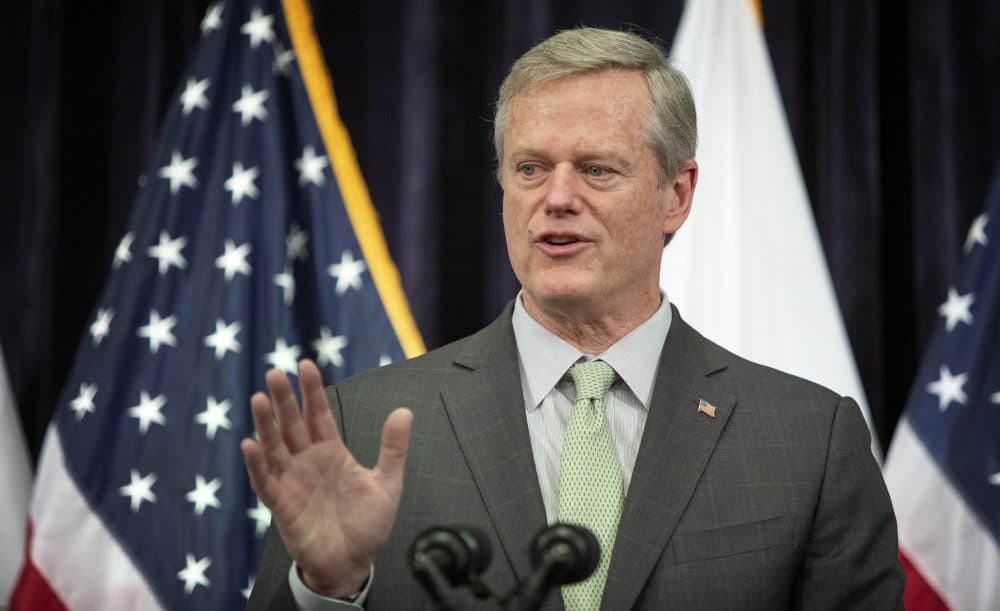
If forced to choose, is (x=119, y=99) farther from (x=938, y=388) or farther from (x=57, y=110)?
(x=938, y=388)

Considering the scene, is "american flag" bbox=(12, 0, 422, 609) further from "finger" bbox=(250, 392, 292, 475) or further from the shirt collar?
"finger" bbox=(250, 392, 292, 475)

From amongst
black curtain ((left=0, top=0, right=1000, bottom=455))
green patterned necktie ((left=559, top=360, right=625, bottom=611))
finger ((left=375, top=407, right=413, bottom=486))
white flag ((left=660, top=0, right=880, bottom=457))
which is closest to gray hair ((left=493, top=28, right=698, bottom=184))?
green patterned necktie ((left=559, top=360, right=625, bottom=611))

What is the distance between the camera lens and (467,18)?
3469 millimetres

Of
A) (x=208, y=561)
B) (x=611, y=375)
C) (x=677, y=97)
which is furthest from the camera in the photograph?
(x=208, y=561)

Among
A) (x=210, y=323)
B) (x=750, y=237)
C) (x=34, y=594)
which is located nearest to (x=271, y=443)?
(x=210, y=323)

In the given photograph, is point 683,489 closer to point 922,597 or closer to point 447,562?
point 447,562

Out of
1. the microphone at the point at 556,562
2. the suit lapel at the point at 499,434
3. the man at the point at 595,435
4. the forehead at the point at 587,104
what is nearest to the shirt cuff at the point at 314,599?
the man at the point at 595,435

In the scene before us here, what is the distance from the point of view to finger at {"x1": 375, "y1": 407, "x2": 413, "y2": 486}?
144cm

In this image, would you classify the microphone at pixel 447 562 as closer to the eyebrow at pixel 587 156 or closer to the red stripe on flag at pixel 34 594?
the eyebrow at pixel 587 156

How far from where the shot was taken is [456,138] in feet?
11.2

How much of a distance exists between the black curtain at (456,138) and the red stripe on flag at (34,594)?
0.56 meters

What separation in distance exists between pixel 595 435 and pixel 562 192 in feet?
1.34

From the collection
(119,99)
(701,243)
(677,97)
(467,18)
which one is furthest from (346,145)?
(677,97)

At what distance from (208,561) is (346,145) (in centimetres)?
124
